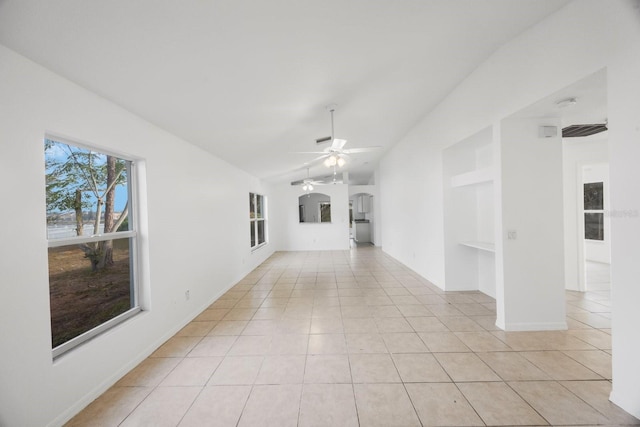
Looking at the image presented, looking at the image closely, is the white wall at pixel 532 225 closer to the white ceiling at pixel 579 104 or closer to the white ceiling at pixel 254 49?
the white ceiling at pixel 579 104

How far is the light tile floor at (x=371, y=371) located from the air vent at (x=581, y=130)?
2465 mm

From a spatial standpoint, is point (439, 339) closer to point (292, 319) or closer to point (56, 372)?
point (292, 319)

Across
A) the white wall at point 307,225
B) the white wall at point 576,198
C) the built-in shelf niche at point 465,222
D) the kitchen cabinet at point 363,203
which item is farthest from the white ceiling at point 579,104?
the kitchen cabinet at point 363,203

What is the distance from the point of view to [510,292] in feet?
9.53

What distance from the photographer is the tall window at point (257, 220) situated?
7.25m

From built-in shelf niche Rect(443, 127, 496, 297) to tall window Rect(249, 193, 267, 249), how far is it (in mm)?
4795

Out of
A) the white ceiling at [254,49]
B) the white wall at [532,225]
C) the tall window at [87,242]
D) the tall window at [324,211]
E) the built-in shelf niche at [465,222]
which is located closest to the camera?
the white ceiling at [254,49]

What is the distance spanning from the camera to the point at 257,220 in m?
7.86

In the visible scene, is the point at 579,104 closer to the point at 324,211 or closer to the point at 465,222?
the point at 465,222

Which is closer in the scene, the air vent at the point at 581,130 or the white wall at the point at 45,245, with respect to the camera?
the white wall at the point at 45,245

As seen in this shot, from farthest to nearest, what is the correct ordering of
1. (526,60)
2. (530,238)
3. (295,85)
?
(530,238) → (295,85) → (526,60)

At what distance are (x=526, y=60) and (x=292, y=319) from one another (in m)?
3.80

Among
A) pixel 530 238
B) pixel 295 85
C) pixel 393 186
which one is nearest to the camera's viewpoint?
pixel 295 85

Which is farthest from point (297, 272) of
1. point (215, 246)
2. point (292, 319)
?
point (292, 319)
